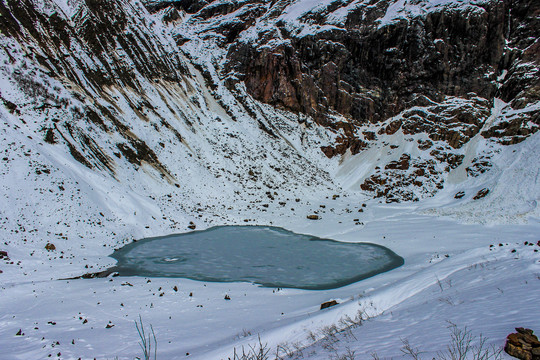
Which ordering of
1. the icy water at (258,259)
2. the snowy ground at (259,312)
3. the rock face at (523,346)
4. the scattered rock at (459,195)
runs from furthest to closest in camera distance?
the scattered rock at (459,195), the icy water at (258,259), the snowy ground at (259,312), the rock face at (523,346)

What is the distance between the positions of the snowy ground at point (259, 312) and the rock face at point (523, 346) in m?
0.37

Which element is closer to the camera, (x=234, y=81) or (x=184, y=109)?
(x=184, y=109)

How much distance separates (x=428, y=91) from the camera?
59062 millimetres

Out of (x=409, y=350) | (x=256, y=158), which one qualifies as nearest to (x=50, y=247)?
(x=409, y=350)

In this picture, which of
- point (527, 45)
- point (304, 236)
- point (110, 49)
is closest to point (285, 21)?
point (110, 49)

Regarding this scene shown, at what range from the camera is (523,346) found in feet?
12.0

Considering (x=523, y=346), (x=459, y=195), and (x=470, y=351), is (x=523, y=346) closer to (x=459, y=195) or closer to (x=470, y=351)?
(x=470, y=351)

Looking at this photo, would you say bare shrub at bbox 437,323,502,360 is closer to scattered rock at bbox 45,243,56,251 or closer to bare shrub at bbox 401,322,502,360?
bare shrub at bbox 401,322,502,360

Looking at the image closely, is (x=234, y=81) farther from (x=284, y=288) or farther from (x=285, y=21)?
(x=284, y=288)

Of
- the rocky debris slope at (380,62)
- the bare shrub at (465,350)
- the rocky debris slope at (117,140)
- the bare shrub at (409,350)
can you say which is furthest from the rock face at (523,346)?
the rocky debris slope at (380,62)

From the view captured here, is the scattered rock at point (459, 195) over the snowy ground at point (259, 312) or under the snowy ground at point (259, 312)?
over

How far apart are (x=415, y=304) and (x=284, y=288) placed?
6064 millimetres

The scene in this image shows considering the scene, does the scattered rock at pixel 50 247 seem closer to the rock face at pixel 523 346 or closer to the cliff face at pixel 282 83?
the cliff face at pixel 282 83

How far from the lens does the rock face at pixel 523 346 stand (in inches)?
139
